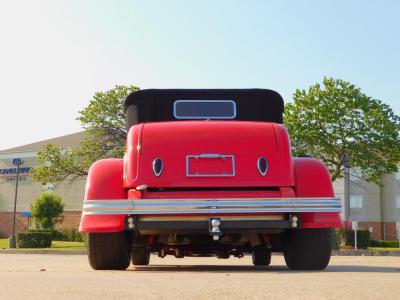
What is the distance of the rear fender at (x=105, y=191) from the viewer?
7.92 metres

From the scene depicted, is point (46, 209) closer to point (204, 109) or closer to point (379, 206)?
point (379, 206)

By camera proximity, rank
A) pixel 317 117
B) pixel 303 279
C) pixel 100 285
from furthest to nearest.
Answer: pixel 317 117 < pixel 303 279 < pixel 100 285

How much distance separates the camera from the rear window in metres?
9.38

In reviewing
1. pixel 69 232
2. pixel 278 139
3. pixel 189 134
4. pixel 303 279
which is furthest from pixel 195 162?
pixel 69 232

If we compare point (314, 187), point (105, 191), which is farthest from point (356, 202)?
point (105, 191)

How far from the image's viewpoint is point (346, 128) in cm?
3300

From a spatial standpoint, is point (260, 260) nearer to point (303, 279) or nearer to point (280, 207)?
point (280, 207)

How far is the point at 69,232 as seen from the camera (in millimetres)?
53156

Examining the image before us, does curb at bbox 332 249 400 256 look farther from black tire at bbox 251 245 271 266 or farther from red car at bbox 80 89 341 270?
red car at bbox 80 89 341 270

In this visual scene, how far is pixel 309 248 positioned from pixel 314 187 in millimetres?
796

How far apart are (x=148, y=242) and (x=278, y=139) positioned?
228 centimetres

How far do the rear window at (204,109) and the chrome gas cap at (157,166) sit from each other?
4.83 feet

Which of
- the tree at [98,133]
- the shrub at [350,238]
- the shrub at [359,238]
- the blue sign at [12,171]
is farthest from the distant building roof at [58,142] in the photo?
the shrub at [359,238]

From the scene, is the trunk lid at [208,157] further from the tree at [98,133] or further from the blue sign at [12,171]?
the blue sign at [12,171]
